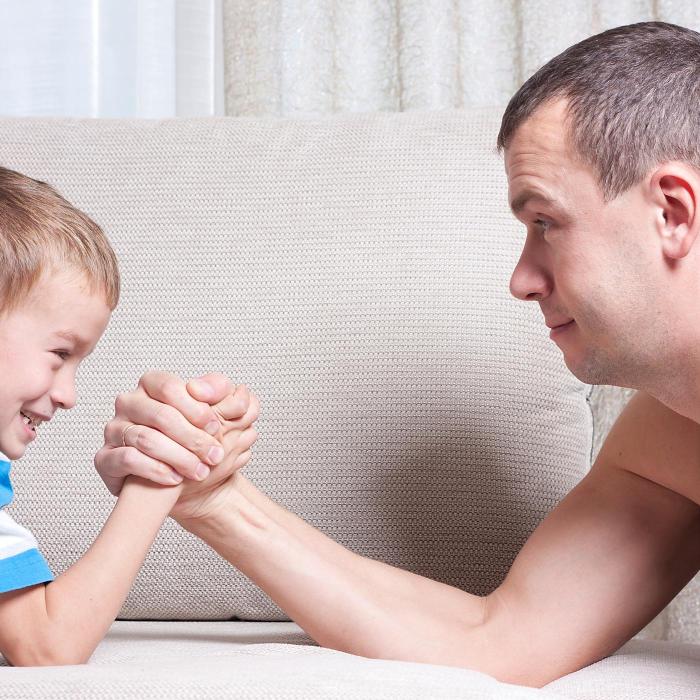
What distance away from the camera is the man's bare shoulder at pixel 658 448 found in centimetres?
117

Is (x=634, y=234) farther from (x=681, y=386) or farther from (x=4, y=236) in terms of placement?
(x=4, y=236)

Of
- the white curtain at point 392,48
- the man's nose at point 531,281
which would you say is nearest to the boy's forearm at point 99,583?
the man's nose at point 531,281

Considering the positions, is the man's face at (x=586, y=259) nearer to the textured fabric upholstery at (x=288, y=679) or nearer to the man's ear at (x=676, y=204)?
the man's ear at (x=676, y=204)

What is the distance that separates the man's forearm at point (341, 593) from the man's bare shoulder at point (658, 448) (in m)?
0.26

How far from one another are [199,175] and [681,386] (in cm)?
70

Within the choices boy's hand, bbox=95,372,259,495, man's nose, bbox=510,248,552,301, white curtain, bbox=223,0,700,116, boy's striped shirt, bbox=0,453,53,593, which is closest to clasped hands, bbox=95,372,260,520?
boy's hand, bbox=95,372,259,495

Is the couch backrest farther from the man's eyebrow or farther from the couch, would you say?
the man's eyebrow

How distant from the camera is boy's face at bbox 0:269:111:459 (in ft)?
3.26

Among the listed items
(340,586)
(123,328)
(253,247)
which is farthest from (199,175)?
(340,586)

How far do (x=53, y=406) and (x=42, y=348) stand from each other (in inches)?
2.8

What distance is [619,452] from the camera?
1.22m

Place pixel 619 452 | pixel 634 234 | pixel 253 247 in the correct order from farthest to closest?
pixel 253 247 < pixel 619 452 < pixel 634 234

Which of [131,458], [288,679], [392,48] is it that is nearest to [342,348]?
[131,458]

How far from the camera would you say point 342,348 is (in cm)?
127
